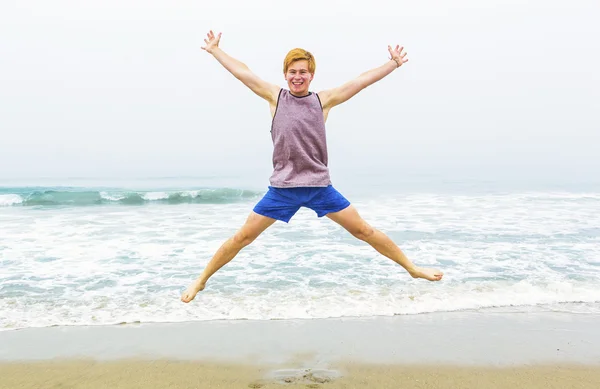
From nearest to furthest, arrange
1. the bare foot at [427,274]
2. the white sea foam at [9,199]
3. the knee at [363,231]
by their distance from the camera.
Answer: the knee at [363,231]
the bare foot at [427,274]
the white sea foam at [9,199]

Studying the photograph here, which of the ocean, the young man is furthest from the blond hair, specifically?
the ocean

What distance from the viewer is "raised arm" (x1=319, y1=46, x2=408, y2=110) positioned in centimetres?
413

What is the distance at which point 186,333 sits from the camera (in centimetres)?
582

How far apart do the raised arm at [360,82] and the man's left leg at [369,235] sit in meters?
0.95

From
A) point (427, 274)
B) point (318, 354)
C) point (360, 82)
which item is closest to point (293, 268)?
point (318, 354)

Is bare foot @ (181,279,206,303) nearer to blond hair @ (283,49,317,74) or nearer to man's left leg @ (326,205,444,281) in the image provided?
man's left leg @ (326,205,444,281)

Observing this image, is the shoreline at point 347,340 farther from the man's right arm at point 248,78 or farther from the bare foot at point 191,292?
the man's right arm at point 248,78

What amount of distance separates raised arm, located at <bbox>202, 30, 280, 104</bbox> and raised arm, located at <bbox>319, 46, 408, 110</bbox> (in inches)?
16.9

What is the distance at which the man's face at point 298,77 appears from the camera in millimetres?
3875

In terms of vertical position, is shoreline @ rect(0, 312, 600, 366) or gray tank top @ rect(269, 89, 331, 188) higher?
gray tank top @ rect(269, 89, 331, 188)

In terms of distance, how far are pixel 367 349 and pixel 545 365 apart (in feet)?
5.89

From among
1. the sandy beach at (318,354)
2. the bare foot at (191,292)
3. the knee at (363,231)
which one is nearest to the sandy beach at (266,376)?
the sandy beach at (318,354)

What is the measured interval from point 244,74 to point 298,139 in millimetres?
779

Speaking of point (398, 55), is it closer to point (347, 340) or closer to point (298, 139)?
point (298, 139)
